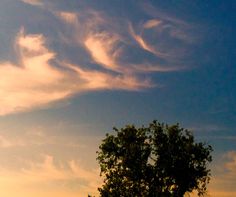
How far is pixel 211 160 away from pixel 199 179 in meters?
3.62

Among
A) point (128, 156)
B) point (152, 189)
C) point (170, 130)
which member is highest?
point (170, 130)

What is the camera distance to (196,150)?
227ft

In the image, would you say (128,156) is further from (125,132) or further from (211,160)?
(211,160)

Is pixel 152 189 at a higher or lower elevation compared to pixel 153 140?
lower

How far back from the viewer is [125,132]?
70.1 meters

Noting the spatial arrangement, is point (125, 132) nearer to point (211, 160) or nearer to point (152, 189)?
point (152, 189)

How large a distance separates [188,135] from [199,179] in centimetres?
731

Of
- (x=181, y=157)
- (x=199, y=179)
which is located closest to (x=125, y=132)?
(x=181, y=157)

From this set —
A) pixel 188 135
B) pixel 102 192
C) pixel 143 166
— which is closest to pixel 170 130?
pixel 188 135

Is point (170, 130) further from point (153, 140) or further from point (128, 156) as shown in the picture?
point (128, 156)

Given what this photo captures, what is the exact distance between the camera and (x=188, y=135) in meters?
69.6

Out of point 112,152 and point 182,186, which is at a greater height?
point 112,152

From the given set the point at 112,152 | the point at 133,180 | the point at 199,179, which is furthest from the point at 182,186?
the point at 112,152

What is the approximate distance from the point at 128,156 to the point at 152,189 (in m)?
6.22
